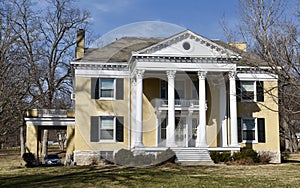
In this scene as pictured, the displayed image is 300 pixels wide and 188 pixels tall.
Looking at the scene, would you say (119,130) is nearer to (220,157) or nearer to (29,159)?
(29,159)

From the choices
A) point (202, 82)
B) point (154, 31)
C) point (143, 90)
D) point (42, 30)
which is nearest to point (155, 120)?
point (143, 90)

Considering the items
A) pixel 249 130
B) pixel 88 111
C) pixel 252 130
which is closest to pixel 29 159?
pixel 88 111

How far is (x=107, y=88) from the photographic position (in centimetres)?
2872

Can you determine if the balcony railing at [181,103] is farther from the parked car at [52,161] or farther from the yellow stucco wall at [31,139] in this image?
the parked car at [52,161]

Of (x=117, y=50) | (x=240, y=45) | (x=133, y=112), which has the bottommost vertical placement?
(x=133, y=112)

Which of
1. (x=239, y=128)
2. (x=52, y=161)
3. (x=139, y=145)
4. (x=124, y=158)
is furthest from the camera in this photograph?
(x=52, y=161)

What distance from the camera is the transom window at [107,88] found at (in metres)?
28.7

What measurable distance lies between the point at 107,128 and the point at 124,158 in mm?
4326

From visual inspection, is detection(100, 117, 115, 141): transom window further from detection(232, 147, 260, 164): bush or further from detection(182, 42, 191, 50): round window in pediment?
detection(232, 147, 260, 164): bush

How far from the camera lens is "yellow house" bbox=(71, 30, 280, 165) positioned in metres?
26.6

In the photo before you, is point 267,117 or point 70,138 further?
point 70,138

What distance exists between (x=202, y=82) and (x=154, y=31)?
280 inches

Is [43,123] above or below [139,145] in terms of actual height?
above

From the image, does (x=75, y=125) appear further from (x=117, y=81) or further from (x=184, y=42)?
(x=184, y=42)
